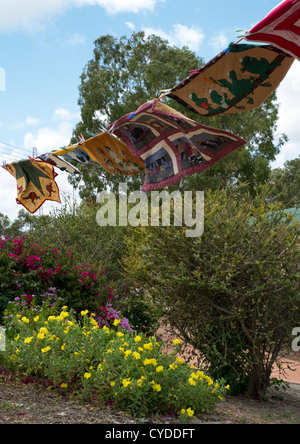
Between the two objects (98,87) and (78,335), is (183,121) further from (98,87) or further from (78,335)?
(98,87)

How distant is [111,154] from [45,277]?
2141 millimetres

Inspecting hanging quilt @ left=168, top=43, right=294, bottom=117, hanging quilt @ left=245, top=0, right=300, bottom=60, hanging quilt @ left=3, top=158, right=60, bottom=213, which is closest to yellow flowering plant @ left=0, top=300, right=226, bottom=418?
hanging quilt @ left=168, top=43, right=294, bottom=117

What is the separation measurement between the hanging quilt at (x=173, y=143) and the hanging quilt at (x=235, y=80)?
380 millimetres

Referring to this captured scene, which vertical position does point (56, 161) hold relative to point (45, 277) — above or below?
above

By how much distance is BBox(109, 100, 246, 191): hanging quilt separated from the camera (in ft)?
17.6

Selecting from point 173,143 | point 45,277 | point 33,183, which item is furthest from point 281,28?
point 33,183

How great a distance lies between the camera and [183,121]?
5.39 m

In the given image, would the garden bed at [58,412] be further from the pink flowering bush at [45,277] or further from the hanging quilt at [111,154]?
the hanging quilt at [111,154]

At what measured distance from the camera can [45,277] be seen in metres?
6.73

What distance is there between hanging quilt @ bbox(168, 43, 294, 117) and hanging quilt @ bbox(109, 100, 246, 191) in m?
0.38

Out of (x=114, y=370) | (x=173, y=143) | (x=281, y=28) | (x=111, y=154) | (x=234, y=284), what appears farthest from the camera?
(x=111, y=154)

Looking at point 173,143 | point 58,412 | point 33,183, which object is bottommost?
point 58,412

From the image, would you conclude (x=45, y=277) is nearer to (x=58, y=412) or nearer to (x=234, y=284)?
(x=234, y=284)
